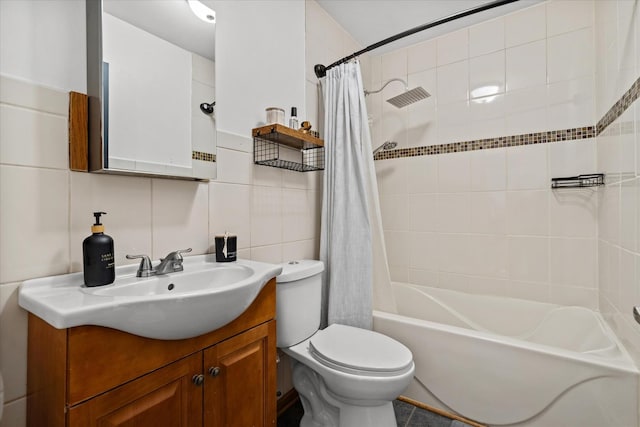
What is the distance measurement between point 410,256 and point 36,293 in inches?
85.9

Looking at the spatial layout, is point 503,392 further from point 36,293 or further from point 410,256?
point 36,293

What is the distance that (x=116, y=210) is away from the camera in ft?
3.25

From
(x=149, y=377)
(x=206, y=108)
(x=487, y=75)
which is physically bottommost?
(x=149, y=377)

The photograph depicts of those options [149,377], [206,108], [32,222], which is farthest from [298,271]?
[32,222]

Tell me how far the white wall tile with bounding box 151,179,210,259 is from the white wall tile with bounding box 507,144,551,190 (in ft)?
6.33

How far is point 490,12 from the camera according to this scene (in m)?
2.00

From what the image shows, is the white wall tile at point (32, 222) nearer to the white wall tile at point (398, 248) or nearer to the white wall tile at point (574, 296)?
the white wall tile at point (398, 248)

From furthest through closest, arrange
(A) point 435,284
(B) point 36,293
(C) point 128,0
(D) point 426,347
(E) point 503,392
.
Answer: (A) point 435,284 → (D) point 426,347 → (E) point 503,392 → (C) point 128,0 → (B) point 36,293

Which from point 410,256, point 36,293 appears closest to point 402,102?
point 410,256

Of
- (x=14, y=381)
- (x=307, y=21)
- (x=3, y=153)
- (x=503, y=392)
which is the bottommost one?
(x=503, y=392)

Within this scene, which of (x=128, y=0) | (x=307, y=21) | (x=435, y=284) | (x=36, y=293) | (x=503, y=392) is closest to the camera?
(x=36, y=293)

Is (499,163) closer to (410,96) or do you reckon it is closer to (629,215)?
(410,96)

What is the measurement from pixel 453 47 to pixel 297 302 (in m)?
2.15

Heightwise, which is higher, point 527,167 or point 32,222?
point 527,167
